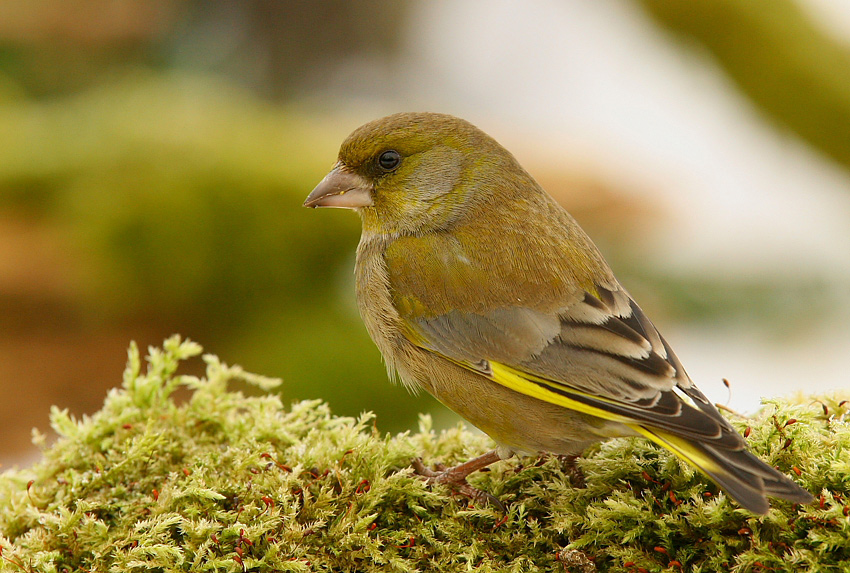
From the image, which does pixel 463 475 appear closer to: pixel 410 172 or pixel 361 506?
pixel 361 506

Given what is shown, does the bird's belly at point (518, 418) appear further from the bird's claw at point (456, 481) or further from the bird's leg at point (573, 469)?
the bird's claw at point (456, 481)

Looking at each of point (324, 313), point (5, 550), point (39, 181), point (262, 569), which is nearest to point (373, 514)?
point (262, 569)

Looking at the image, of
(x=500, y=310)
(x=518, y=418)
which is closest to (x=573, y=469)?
(x=518, y=418)

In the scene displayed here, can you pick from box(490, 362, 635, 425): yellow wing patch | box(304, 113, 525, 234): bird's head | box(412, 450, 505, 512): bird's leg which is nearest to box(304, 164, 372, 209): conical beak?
box(304, 113, 525, 234): bird's head

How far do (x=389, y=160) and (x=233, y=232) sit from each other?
4.27 meters

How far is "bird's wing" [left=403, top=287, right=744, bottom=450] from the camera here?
2.38 metres

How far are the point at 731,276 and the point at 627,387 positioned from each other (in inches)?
246

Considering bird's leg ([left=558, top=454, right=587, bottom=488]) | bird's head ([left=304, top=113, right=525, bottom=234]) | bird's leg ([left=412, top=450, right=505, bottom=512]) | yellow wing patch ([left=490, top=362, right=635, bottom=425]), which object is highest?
bird's head ([left=304, top=113, right=525, bottom=234])

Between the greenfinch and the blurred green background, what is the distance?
11.7 ft

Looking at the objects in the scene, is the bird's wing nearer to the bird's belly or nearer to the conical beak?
the bird's belly

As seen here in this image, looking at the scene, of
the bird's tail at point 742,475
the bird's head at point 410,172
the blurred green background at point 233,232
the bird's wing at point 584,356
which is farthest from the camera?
the blurred green background at point 233,232

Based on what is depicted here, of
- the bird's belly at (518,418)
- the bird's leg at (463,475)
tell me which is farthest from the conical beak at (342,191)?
→ the bird's leg at (463,475)

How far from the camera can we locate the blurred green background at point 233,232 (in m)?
7.10

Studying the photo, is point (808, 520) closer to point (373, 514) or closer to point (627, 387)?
point (627, 387)
